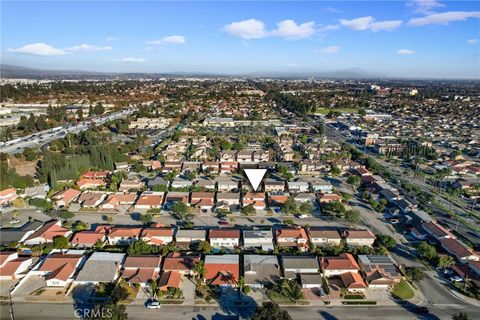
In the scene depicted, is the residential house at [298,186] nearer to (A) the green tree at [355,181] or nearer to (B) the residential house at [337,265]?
(A) the green tree at [355,181]

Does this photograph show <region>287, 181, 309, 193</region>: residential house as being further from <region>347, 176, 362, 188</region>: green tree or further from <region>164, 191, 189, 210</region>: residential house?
<region>164, 191, 189, 210</region>: residential house

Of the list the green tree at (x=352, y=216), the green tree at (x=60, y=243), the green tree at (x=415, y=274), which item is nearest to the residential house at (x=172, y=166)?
the green tree at (x=60, y=243)

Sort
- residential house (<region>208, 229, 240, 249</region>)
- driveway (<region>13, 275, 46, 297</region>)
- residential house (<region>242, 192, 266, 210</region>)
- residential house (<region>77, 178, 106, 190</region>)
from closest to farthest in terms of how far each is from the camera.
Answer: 1. driveway (<region>13, 275, 46, 297</region>)
2. residential house (<region>208, 229, 240, 249</region>)
3. residential house (<region>242, 192, 266, 210</region>)
4. residential house (<region>77, 178, 106, 190</region>)

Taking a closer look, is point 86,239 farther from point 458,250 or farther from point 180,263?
point 458,250

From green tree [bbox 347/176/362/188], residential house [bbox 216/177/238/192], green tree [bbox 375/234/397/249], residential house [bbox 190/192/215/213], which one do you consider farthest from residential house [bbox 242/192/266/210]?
green tree [bbox 347/176/362/188]

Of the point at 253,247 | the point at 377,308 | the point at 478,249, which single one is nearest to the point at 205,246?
the point at 253,247

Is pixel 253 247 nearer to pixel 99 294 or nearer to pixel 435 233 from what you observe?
pixel 99 294

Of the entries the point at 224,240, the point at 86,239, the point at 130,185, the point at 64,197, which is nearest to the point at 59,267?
the point at 86,239
